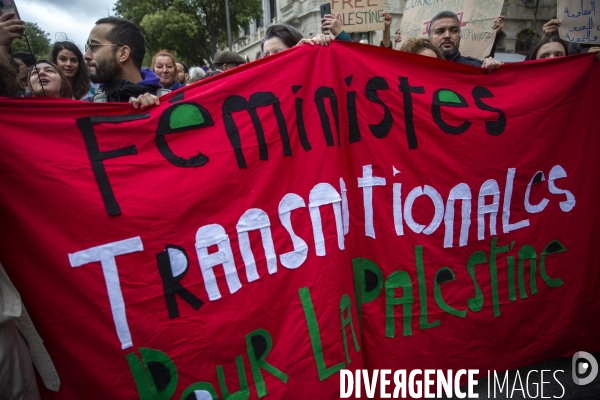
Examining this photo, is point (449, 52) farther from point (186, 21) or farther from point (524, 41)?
point (186, 21)

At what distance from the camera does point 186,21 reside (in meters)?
24.0

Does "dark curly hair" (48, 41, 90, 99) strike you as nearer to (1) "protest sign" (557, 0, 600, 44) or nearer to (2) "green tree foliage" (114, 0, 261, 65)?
(1) "protest sign" (557, 0, 600, 44)

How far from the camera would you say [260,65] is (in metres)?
2.16

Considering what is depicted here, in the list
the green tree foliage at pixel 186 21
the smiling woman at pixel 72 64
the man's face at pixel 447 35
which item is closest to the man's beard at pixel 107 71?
the smiling woman at pixel 72 64

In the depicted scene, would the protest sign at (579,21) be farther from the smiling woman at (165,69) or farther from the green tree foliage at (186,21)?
the green tree foliage at (186,21)

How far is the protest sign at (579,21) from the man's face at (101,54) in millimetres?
2956

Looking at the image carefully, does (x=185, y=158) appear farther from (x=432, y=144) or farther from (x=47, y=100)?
(x=432, y=144)

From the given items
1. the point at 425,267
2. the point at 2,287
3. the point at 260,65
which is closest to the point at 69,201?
the point at 2,287

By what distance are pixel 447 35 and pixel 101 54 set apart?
2.39 metres

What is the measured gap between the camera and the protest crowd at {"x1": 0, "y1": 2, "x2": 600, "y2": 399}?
1.58 metres

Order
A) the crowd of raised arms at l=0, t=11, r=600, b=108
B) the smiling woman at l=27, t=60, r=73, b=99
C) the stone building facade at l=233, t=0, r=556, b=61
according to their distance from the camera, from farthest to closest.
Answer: the stone building facade at l=233, t=0, r=556, b=61
the smiling woman at l=27, t=60, r=73, b=99
the crowd of raised arms at l=0, t=11, r=600, b=108

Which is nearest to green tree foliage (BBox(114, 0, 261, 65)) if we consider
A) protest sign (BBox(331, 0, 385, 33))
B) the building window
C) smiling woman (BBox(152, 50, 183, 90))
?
the building window

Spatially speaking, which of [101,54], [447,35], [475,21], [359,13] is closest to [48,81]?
[101,54]

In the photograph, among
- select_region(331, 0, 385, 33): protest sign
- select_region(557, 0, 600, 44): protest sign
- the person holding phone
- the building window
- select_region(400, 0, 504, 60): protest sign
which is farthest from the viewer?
the building window
